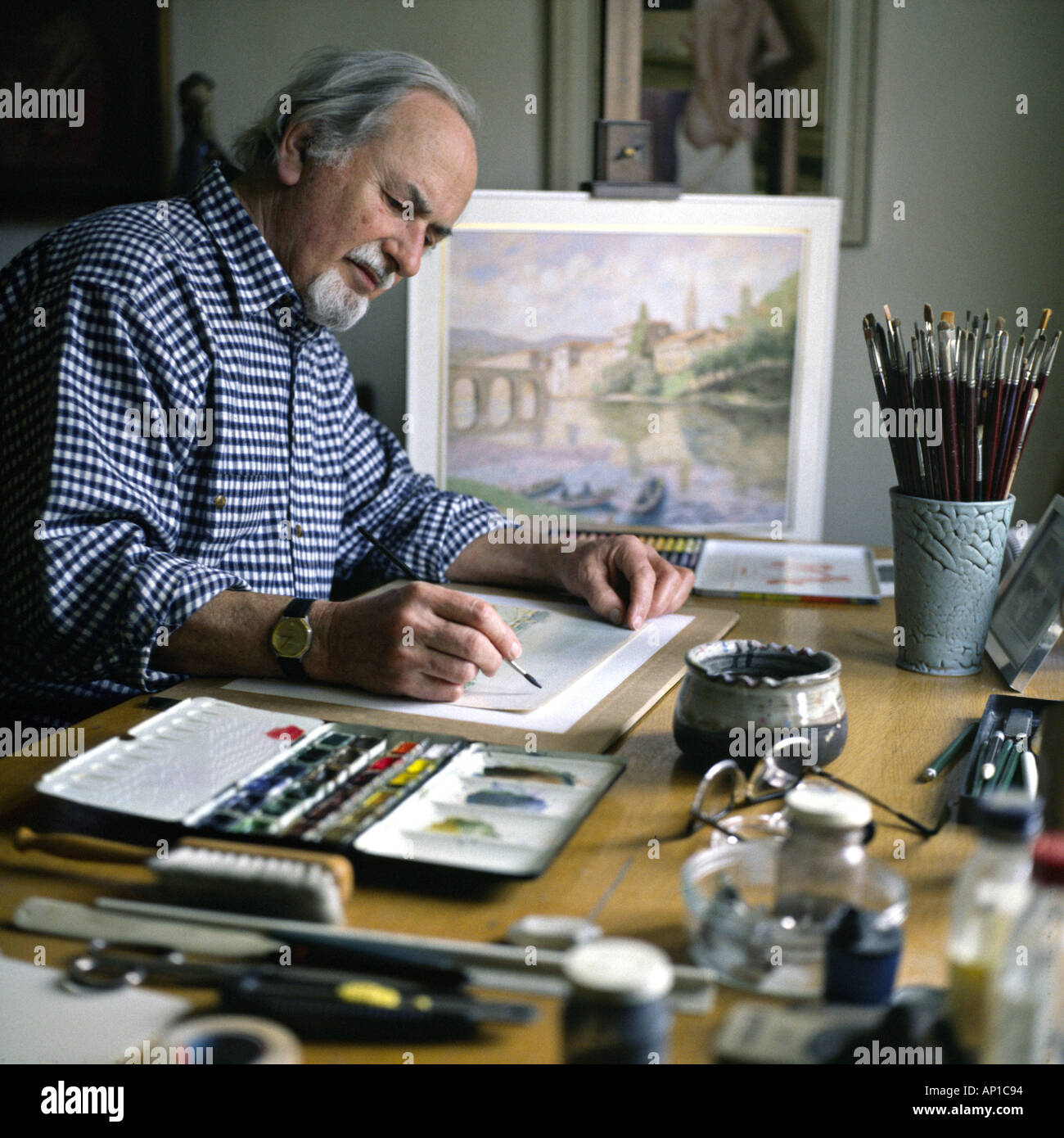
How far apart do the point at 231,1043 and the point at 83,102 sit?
255 cm

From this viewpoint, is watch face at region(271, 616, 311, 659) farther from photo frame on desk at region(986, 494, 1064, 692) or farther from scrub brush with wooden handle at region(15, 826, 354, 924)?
photo frame on desk at region(986, 494, 1064, 692)

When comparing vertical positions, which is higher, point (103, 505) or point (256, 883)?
point (103, 505)

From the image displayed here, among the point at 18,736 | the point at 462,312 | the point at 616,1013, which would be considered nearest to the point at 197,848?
the point at 616,1013

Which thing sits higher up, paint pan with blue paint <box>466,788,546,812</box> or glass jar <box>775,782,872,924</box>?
glass jar <box>775,782,872,924</box>

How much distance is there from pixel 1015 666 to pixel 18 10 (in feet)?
8.26

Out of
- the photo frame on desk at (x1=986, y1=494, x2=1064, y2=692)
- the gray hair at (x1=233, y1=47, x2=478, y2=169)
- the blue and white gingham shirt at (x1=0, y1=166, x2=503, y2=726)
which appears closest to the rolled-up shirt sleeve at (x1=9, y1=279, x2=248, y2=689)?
the blue and white gingham shirt at (x1=0, y1=166, x2=503, y2=726)

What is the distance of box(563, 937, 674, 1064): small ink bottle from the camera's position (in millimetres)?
530

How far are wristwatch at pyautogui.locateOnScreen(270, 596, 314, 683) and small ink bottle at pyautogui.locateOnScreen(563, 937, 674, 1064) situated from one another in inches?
27.0

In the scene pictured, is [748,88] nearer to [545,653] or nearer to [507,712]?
[545,653]

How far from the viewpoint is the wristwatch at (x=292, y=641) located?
118 centimetres

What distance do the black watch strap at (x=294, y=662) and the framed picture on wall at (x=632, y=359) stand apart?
1.14 m

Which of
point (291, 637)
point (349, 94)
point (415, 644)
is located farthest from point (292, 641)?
point (349, 94)

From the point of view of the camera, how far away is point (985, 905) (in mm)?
564

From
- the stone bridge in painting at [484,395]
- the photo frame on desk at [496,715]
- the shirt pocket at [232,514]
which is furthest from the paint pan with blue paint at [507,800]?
the stone bridge in painting at [484,395]
